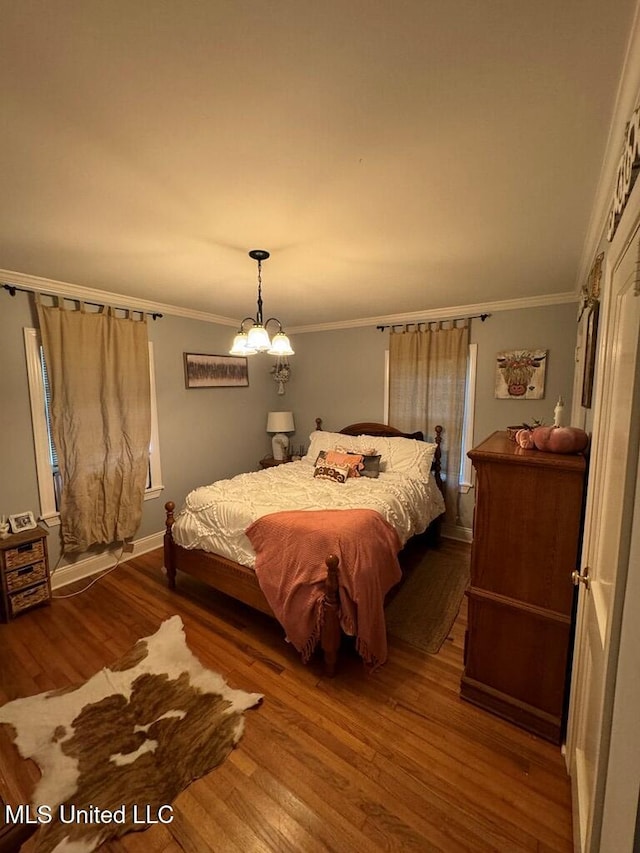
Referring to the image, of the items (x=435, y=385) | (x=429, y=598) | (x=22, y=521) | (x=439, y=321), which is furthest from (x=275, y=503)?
(x=439, y=321)

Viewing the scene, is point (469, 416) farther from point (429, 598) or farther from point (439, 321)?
point (429, 598)

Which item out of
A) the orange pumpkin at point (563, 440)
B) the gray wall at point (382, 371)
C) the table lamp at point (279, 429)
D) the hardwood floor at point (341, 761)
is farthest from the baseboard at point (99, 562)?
the orange pumpkin at point (563, 440)

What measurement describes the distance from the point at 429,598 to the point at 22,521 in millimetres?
3186

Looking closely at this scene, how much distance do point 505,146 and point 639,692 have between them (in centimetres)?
158

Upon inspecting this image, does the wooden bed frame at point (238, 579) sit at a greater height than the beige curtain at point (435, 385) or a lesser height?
lesser

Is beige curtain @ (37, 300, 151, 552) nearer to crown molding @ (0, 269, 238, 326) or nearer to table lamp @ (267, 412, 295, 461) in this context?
crown molding @ (0, 269, 238, 326)

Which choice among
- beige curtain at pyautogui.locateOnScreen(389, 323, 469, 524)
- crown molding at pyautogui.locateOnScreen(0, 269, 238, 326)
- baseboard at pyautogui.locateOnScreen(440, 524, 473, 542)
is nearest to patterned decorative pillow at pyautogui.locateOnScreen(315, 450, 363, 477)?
beige curtain at pyautogui.locateOnScreen(389, 323, 469, 524)

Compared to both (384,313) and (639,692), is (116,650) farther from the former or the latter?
(384,313)

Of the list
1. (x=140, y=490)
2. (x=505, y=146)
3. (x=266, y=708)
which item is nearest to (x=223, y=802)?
(x=266, y=708)

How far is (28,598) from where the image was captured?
2529mm

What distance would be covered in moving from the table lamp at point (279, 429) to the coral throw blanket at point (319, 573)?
2.29m

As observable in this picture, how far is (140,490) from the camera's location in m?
3.29

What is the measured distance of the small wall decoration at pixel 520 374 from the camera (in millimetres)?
3227

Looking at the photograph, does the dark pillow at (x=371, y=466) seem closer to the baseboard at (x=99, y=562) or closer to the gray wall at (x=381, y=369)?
the gray wall at (x=381, y=369)
